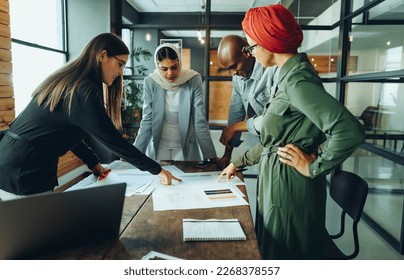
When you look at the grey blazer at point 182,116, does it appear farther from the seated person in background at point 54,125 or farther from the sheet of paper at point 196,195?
the seated person in background at point 54,125

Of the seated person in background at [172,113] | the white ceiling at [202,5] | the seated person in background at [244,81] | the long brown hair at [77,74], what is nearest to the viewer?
the long brown hair at [77,74]

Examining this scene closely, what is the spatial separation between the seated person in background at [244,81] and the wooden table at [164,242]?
685 mm

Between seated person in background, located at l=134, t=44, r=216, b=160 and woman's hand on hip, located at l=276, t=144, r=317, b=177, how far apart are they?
0.91 meters

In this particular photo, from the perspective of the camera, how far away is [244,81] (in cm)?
196

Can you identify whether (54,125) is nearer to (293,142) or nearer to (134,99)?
(293,142)

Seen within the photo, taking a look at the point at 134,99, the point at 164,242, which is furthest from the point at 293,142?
the point at 134,99

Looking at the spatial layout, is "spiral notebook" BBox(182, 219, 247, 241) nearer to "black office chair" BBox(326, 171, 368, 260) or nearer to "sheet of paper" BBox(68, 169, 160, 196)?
"sheet of paper" BBox(68, 169, 160, 196)

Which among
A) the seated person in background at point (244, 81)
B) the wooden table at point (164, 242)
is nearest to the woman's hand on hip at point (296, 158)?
the wooden table at point (164, 242)

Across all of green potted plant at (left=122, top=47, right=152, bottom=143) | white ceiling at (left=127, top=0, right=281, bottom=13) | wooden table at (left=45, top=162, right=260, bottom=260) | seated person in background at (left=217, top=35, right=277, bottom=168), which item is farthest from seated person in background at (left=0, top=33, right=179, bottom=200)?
green potted plant at (left=122, top=47, right=152, bottom=143)

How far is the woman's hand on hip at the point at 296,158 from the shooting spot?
Answer: 3.34ft

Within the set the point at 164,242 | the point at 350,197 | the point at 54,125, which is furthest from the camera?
the point at 350,197

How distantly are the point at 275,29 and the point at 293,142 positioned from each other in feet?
1.11

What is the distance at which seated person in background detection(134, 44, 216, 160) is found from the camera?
1952 mm
